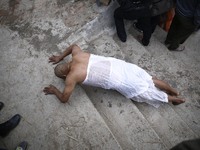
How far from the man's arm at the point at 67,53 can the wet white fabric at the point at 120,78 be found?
0.88 feet

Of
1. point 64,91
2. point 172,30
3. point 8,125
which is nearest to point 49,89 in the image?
point 64,91

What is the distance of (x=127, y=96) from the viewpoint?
3805 mm

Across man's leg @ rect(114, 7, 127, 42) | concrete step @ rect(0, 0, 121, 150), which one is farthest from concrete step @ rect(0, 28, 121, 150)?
man's leg @ rect(114, 7, 127, 42)

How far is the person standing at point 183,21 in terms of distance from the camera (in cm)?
378

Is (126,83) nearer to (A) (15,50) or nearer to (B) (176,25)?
(B) (176,25)

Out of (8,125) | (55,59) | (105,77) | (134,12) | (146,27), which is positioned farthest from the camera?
(146,27)

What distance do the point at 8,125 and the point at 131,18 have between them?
264 centimetres

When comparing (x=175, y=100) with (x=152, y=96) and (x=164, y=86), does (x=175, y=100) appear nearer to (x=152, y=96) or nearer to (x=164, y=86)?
(x=164, y=86)

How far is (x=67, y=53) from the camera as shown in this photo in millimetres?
3891

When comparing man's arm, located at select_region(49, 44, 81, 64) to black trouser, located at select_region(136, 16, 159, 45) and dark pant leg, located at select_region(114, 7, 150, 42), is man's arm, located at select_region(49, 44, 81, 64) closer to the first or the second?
dark pant leg, located at select_region(114, 7, 150, 42)

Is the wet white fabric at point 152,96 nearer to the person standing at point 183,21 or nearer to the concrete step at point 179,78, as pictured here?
the concrete step at point 179,78

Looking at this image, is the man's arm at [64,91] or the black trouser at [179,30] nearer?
the man's arm at [64,91]

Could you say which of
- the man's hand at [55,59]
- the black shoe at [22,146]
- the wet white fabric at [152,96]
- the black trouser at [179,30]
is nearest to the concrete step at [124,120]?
the wet white fabric at [152,96]

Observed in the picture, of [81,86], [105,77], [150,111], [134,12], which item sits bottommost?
[150,111]
